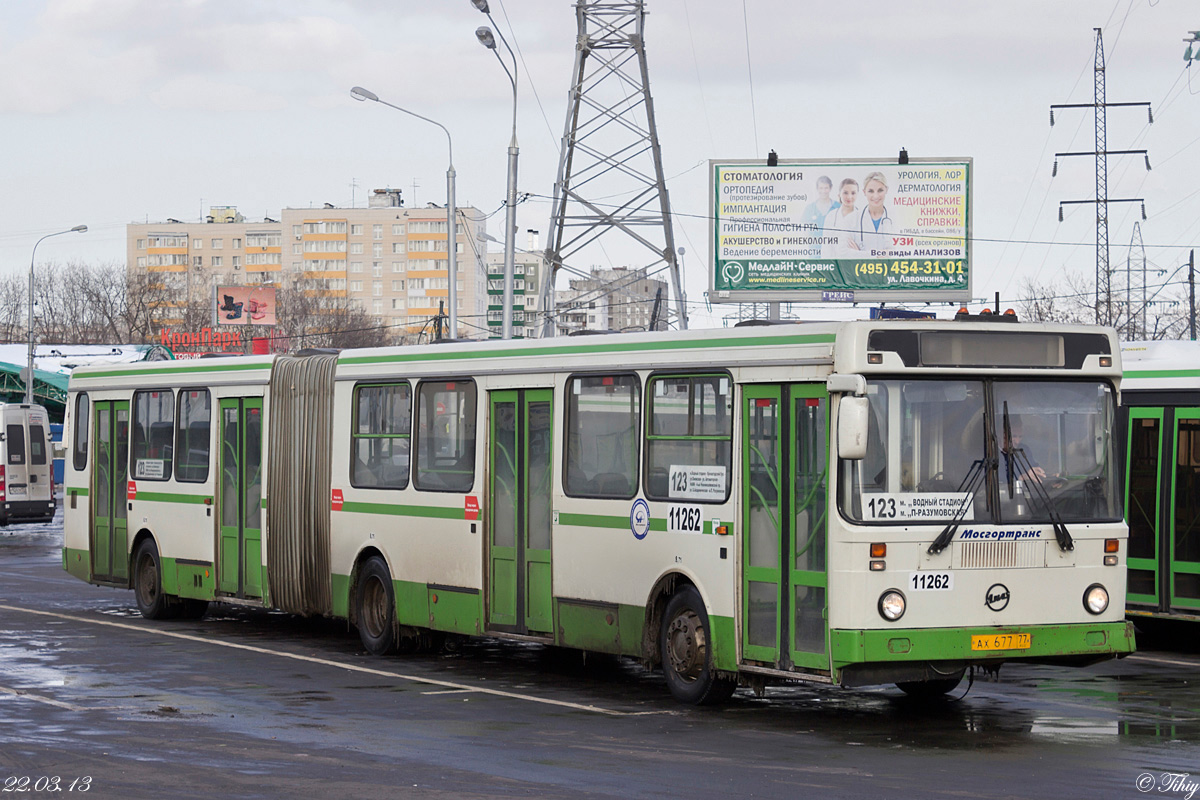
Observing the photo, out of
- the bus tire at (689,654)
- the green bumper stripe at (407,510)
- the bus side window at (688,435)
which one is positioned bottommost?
the bus tire at (689,654)

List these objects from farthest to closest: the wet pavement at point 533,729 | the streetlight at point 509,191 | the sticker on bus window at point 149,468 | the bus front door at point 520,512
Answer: the streetlight at point 509,191
the sticker on bus window at point 149,468
the bus front door at point 520,512
the wet pavement at point 533,729

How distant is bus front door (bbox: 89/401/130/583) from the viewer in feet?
64.6

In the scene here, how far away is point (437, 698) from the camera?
12625 millimetres

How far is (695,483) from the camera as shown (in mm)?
12117

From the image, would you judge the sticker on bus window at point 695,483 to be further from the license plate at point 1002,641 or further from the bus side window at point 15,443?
the bus side window at point 15,443

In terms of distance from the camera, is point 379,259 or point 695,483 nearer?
point 695,483

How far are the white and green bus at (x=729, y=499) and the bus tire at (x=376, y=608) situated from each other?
0.03 meters

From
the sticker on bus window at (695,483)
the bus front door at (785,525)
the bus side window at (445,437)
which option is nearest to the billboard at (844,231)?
the bus side window at (445,437)

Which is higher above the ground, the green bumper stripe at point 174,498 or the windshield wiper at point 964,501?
the windshield wiper at point 964,501

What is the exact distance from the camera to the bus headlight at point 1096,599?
11250 mm

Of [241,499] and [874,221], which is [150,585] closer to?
[241,499]

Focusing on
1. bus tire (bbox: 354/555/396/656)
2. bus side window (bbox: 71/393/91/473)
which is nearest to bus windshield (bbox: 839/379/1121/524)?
bus tire (bbox: 354/555/396/656)

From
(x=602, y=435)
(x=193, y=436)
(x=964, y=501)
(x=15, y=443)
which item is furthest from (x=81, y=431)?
(x=15, y=443)

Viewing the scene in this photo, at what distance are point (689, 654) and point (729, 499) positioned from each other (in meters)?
1.20
